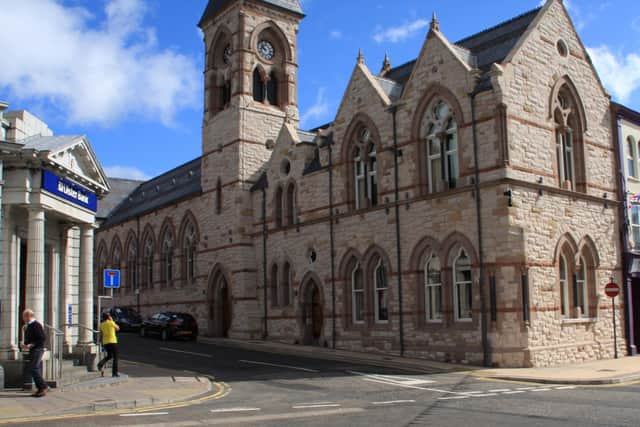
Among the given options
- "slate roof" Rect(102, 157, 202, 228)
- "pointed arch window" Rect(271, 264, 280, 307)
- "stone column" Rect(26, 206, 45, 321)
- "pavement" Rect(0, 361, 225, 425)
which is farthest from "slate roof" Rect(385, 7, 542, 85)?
"slate roof" Rect(102, 157, 202, 228)

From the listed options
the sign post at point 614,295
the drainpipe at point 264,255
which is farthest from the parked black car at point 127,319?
the sign post at point 614,295

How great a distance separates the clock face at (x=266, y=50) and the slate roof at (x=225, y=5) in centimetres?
211

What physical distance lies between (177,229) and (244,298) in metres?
10.3

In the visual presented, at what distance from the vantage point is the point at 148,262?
47438 millimetres

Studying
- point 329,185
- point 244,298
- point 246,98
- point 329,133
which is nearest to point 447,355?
point 329,185

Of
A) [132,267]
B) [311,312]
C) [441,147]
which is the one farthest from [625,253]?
[132,267]

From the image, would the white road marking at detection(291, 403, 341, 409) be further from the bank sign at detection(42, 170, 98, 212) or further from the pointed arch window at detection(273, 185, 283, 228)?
the pointed arch window at detection(273, 185, 283, 228)

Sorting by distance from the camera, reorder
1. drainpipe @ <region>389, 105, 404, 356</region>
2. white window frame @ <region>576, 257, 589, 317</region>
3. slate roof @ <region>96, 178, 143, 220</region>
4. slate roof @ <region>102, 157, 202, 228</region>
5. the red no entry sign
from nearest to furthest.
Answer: the red no entry sign
white window frame @ <region>576, 257, 589, 317</region>
drainpipe @ <region>389, 105, 404, 356</region>
slate roof @ <region>102, 157, 202, 228</region>
slate roof @ <region>96, 178, 143, 220</region>

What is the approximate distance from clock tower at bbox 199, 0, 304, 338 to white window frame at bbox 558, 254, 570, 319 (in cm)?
1509

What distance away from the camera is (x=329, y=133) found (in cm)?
3048

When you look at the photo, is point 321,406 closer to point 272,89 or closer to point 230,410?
point 230,410

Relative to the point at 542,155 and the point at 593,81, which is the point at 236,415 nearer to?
the point at 542,155

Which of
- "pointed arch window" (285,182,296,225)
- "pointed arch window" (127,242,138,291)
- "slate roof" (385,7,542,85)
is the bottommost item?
"pointed arch window" (127,242,138,291)

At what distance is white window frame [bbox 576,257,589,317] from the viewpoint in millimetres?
24734
